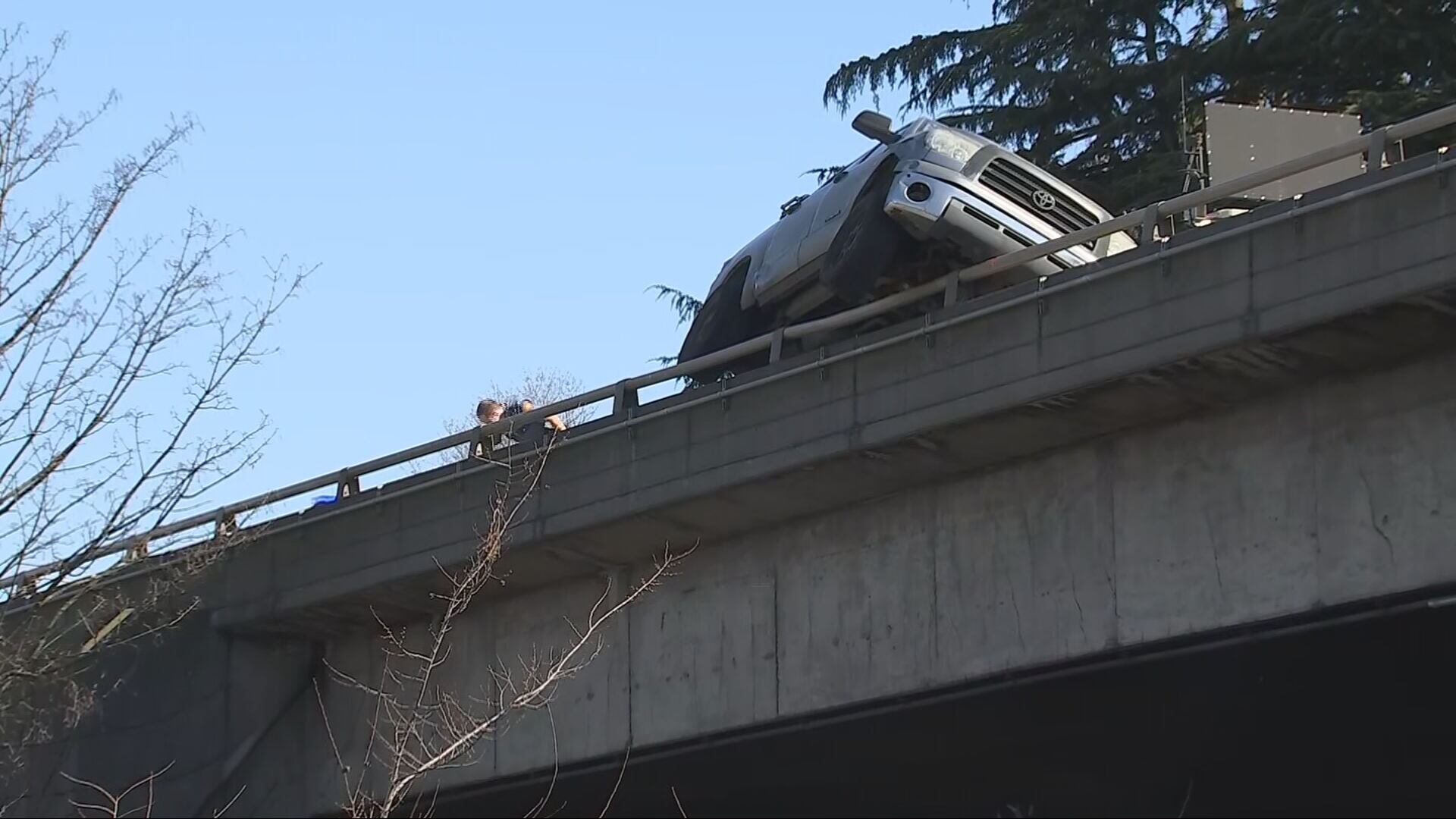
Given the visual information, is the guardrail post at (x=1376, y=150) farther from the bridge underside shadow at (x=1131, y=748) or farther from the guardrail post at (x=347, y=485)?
the guardrail post at (x=347, y=485)

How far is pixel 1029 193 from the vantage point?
1464 cm

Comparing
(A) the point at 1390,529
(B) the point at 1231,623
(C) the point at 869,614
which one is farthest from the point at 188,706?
(A) the point at 1390,529

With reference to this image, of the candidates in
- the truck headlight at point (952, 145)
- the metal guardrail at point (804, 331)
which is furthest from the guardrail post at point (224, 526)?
the truck headlight at point (952, 145)

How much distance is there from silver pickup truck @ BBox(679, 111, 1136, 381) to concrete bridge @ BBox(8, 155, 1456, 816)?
133 cm

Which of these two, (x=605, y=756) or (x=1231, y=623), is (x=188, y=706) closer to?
(x=605, y=756)

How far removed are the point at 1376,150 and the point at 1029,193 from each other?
4.04m

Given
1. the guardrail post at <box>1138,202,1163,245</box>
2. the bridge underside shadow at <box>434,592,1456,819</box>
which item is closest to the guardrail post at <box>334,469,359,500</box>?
the bridge underside shadow at <box>434,592,1456,819</box>

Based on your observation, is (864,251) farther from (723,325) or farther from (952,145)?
(723,325)

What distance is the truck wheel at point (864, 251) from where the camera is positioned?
565 inches

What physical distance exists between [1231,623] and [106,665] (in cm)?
991

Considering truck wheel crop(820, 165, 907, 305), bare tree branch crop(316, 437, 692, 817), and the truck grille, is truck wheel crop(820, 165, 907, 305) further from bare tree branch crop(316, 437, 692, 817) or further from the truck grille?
bare tree branch crop(316, 437, 692, 817)

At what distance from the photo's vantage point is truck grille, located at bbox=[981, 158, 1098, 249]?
570 inches

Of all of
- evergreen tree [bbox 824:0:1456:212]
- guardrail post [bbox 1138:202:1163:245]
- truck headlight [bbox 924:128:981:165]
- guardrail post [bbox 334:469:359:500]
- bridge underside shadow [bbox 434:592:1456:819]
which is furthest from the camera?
evergreen tree [bbox 824:0:1456:212]

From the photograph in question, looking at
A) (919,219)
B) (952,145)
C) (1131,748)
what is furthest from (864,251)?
(1131,748)
